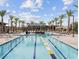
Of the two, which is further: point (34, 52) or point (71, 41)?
point (71, 41)

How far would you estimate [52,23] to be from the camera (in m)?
65.2

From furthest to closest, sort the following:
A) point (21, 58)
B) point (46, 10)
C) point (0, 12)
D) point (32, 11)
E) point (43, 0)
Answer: point (32, 11) → point (46, 10) → point (0, 12) → point (43, 0) → point (21, 58)

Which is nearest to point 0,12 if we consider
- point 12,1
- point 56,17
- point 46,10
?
point 12,1

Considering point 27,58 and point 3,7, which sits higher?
point 3,7

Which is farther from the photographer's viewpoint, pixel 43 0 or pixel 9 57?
pixel 43 0

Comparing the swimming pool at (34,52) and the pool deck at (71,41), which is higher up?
the pool deck at (71,41)

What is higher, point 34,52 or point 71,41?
point 71,41

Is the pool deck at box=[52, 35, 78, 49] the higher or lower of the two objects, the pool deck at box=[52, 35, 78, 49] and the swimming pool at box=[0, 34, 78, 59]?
the higher

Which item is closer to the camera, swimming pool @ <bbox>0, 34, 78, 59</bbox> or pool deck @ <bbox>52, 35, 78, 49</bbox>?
swimming pool @ <bbox>0, 34, 78, 59</bbox>

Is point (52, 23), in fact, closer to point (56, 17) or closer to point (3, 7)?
point (56, 17)

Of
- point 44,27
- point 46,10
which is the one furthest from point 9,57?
point 44,27

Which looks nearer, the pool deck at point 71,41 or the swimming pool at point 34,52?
the swimming pool at point 34,52

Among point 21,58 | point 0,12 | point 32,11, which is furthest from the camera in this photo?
point 32,11

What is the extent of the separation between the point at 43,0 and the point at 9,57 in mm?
25124
